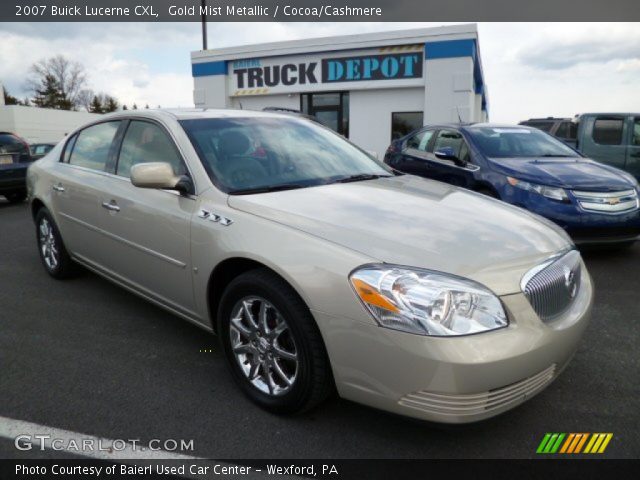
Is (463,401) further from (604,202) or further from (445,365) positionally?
(604,202)

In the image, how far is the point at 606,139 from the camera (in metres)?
9.12

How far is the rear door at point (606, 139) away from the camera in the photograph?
896cm

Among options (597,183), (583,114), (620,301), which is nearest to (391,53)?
(583,114)

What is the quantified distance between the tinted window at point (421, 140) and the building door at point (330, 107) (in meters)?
10.3

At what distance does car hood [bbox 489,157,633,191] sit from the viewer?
541cm

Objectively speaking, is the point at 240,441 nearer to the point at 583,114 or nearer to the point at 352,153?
the point at 352,153

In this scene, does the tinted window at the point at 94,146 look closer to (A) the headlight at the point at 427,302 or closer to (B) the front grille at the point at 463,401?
(A) the headlight at the point at 427,302

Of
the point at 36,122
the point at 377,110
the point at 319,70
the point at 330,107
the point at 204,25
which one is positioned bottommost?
the point at 377,110

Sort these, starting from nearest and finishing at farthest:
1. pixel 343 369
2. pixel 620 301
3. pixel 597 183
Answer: pixel 343 369, pixel 620 301, pixel 597 183

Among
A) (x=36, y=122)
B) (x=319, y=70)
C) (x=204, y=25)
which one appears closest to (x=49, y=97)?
(x=36, y=122)

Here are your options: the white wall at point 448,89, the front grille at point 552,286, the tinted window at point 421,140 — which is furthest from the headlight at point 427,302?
the white wall at point 448,89

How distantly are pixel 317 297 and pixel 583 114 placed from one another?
29.6 feet

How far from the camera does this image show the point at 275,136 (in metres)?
3.51

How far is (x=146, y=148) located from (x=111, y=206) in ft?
1.59
